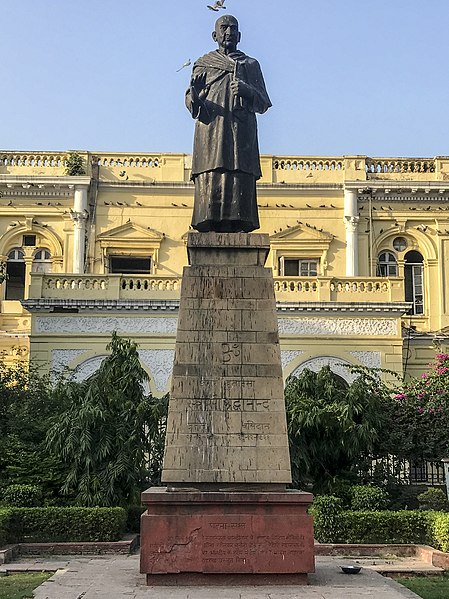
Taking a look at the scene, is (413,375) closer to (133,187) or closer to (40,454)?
(133,187)

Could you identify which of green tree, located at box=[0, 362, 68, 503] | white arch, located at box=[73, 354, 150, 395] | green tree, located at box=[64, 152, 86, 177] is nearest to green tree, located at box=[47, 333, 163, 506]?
green tree, located at box=[0, 362, 68, 503]

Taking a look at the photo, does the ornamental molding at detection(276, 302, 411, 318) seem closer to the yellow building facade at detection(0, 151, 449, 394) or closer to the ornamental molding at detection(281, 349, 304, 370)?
the ornamental molding at detection(281, 349, 304, 370)

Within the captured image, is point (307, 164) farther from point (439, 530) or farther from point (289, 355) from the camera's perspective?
point (439, 530)

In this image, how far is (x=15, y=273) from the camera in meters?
30.1

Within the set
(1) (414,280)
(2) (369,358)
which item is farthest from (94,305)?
(1) (414,280)

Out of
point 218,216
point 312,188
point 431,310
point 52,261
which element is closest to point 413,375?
point 431,310

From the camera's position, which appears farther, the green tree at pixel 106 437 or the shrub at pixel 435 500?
the shrub at pixel 435 500

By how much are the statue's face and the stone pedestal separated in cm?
259

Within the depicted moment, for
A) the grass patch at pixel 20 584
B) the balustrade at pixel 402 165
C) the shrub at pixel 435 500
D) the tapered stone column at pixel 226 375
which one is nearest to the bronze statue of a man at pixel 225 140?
the tapered stone column at pixel 226 375

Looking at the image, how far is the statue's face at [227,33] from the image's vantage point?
11.9 metres

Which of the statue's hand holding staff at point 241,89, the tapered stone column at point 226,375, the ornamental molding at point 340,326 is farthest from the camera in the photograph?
the ornamental molding at point 340,326

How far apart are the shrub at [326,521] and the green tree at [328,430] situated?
200 centimetres

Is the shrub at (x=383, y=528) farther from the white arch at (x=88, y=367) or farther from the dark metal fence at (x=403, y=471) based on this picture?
the white arch at (x=88, y=367)

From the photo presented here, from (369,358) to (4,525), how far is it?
13.5 metres
